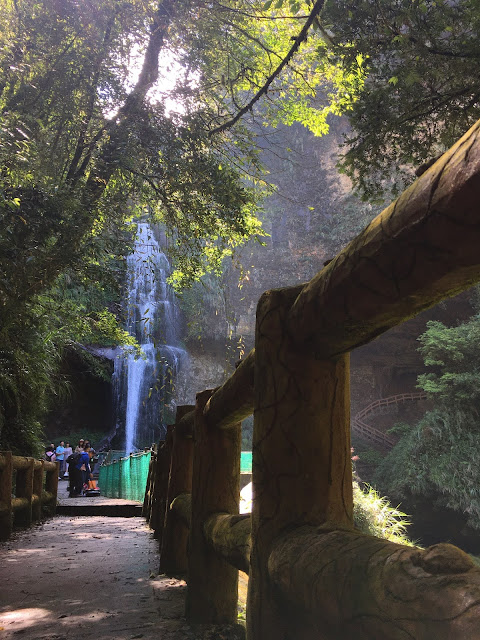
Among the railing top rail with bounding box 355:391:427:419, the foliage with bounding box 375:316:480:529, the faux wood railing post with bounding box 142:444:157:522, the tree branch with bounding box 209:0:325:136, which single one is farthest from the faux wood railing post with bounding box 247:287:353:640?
the railing top rail with bounding box 355:391:427:419

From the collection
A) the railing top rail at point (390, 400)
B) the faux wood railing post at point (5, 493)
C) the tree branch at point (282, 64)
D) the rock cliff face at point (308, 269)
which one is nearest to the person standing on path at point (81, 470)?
the faux wood railing post at point (5, 493)

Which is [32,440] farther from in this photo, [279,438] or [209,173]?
[279,438]

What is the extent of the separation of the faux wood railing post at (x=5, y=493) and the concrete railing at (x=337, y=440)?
314 cm

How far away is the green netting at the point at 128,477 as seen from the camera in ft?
31.4

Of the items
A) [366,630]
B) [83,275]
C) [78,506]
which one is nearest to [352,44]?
[83,275]

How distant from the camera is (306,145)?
29.0m

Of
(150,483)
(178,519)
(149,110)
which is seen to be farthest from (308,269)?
(178,519)

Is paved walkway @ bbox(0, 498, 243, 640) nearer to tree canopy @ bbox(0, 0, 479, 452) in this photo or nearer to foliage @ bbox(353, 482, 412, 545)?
tree canopy @ bbox(0, 0, 479, 452)

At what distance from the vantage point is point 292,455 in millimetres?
1333

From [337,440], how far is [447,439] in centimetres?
1744

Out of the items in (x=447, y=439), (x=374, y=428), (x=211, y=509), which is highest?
(x=211, y=509)

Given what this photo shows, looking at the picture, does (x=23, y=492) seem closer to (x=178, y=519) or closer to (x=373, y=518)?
(x=178, y=519)

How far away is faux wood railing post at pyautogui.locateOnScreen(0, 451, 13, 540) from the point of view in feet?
15.1

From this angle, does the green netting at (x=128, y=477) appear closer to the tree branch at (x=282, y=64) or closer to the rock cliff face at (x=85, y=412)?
the tree branch at (x=282, y=64)
